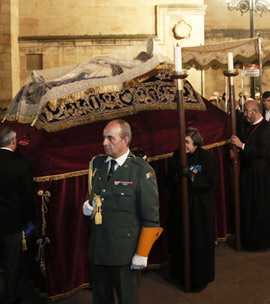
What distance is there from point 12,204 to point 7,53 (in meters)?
11.1

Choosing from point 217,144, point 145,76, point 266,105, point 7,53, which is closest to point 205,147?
point 217,144

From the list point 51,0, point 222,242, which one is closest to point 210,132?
point 222,242

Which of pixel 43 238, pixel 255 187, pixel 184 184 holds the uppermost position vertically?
pixel 184 184

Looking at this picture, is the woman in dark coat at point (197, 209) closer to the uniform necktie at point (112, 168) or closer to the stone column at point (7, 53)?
the uniform necktie at point (112, 168)

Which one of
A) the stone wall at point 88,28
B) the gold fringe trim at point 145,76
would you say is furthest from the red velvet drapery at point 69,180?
the stone wall at point 88,28

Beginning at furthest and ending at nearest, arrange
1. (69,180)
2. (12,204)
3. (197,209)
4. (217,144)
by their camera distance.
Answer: (217,144)
(197,209)
(69,180)
(12,204)

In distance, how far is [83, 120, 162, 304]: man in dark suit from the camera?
282 centimetres

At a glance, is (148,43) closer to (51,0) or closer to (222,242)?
(222,242)

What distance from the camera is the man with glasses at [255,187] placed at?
5281mm

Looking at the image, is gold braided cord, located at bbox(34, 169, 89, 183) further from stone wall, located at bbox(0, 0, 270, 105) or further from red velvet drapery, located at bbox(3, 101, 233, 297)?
stone wall, located at bbox(0, 0, 270, 105)

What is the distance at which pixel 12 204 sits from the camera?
3779 millimetres

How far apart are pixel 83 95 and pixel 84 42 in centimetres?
1021

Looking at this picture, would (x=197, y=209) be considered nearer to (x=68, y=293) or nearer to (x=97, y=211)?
(x=68, y=293)

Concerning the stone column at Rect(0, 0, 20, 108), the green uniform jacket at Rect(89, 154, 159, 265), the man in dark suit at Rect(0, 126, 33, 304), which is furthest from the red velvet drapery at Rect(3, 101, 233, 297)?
the stone column at Rect(0, 0, 20, 108)
